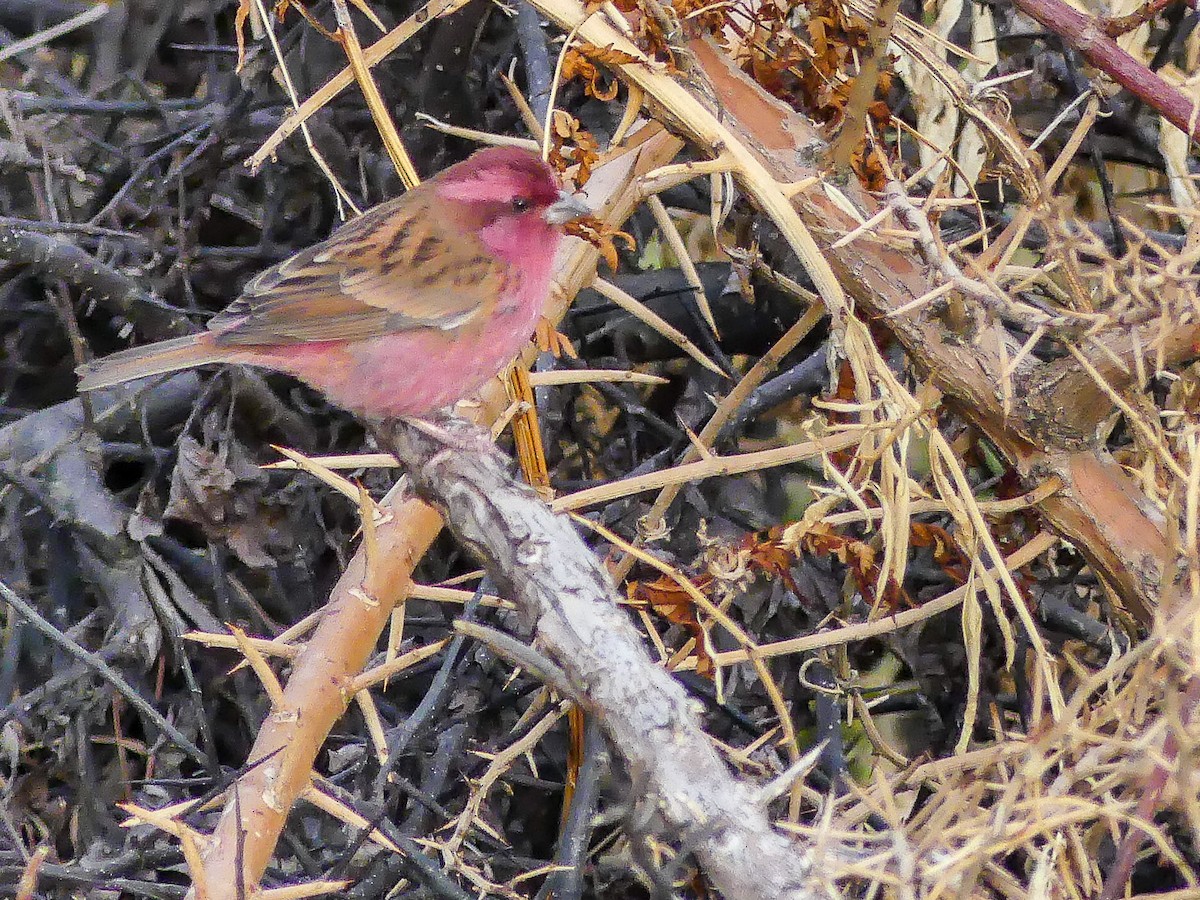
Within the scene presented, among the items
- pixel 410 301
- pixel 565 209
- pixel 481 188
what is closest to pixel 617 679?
pixel 565 209

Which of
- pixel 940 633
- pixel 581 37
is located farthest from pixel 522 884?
pixel 581 37

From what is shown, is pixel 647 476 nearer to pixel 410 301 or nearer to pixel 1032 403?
pixel 1032 403

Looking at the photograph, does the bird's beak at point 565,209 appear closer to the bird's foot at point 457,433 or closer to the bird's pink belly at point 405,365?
the bird's pink belly at point 405,365

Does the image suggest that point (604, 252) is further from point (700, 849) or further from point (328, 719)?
point (700, 849)

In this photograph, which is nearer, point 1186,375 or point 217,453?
point 1186,375

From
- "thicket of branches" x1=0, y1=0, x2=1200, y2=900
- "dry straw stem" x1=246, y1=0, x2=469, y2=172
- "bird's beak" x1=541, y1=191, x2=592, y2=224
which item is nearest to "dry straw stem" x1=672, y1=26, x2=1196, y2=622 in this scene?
"thicket of branches" x1=0, y1=0, x2=1200, y2=900

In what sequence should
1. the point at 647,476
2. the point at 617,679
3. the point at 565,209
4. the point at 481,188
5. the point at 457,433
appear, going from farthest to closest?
the point at 481,188 < the point at 565,209 < the point at 457,433 < the point at 647,476 < the point at 617,679
